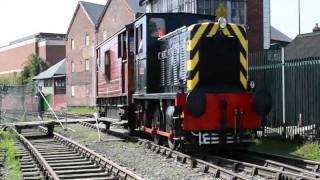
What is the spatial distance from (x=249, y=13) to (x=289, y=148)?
67.0 ft

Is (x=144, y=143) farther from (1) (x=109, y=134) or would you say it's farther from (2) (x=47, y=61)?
(2) (x=47, y=61)

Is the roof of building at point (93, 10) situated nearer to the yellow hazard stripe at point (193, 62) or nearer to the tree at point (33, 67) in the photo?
the tree at point (33, 67)

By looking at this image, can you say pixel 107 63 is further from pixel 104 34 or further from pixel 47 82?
pixel 47 82

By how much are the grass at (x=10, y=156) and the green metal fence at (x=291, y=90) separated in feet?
23.2

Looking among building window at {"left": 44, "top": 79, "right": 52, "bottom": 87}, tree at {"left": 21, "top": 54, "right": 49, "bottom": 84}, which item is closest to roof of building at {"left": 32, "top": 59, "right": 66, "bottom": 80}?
building window at {"left": 44, "top": 79, "right": 52, "bottom": 87}

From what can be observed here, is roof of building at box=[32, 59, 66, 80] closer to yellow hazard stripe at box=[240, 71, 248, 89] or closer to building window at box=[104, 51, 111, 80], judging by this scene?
building window at box=[104, 51, 111, 80]

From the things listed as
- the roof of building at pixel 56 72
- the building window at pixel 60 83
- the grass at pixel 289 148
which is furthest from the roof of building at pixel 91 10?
the grass at pixel 289 148

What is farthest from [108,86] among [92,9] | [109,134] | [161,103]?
[92,9]

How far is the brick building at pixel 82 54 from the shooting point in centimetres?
5053

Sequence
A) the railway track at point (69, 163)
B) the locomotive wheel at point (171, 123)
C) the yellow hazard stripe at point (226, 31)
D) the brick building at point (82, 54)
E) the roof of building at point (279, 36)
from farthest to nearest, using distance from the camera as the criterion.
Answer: the brick building at point (82, 54)
the roof of building at point (279, 36)
the yellow hazard stripe at point (226, 31)
the locomotive wheel at point (171, 123)
the railway track at point (69, 163)

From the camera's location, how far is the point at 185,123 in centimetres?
1105

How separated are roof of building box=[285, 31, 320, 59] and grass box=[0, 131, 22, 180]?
10.6 meters

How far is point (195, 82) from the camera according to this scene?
38.1 feet

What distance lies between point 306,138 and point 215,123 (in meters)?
3.31
